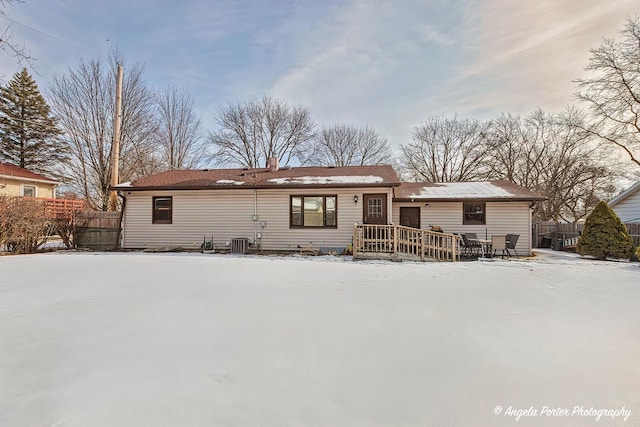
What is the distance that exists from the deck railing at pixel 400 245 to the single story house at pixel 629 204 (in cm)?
968

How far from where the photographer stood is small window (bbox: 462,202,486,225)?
12818 mm

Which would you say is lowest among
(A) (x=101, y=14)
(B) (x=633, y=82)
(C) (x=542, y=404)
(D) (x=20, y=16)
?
(C) (x=542, y=404)

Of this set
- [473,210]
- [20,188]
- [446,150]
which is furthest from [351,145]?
[20,188]

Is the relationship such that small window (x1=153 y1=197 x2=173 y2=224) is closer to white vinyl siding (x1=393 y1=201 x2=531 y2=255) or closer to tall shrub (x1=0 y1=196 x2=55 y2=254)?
tall shrub (x1=0 y1=196 x2=55 y2=254)

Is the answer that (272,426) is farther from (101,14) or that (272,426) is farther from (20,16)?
(101,14)

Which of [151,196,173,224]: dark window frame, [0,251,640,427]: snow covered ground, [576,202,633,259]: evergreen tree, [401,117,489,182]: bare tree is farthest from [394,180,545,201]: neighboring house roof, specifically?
[401,117,489,182]: bare tree

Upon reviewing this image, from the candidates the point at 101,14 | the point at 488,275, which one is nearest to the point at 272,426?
the point at 488,275

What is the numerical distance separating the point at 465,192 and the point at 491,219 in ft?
5.05

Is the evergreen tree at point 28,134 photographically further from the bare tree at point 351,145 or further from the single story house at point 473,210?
the single story house at point 473,210

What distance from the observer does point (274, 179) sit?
12.5 metres

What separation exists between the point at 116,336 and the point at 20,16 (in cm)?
753

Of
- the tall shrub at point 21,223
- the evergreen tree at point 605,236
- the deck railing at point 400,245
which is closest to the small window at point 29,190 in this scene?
the tall shrub at point 21,223

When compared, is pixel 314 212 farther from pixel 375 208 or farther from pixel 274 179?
pixel 375 208

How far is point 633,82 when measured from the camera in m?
18.3
